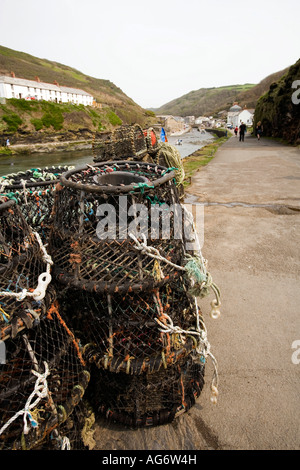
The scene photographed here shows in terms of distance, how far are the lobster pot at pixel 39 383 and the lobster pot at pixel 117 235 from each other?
38cm

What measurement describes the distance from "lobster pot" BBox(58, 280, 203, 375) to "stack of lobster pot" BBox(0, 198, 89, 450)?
19cm

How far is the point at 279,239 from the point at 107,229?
3903mm

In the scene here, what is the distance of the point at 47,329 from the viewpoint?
6.35 ft

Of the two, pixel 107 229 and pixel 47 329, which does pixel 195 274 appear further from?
pixel 47 329

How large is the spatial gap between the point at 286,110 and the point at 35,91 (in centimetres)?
6304

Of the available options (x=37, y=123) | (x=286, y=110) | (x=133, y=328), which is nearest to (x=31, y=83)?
(x=37, y=123)

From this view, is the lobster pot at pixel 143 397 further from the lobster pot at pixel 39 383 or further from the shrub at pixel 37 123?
the shrub at pixel 37 123

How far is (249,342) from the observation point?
281 cm

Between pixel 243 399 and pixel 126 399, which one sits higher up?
pixel 126 399

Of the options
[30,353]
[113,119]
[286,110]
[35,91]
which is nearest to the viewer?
[30,353]

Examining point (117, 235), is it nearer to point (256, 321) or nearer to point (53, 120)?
point (256, 321)
